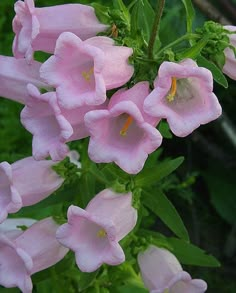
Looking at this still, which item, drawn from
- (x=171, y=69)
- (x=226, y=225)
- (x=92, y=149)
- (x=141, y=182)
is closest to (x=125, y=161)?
(x=92, y=149)

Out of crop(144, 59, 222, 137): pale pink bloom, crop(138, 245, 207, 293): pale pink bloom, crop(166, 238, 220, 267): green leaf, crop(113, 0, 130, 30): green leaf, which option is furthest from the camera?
crop(166, 238, 220, 267): green leaf

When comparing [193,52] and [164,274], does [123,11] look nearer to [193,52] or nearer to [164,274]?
[193,52]

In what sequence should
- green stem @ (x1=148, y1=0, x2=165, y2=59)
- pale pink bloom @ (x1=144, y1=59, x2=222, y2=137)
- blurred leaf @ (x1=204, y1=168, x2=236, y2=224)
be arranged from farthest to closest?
1. blurred leaf @ (x1=204, y1=168, x2=236, y2=224)
2. green stem @ (x1=148, y1=0, x2=165, y2=59)
3. pale pink bloom @ (x1=144, y1=59, x2=222, y2=137)

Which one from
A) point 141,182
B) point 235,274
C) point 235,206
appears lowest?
point 235,274

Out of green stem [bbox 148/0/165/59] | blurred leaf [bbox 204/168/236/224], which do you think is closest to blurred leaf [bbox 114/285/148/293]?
green stem [bbox 148/0/165/59]

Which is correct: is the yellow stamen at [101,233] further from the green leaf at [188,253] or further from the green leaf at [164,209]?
the green leaf at [188,253]

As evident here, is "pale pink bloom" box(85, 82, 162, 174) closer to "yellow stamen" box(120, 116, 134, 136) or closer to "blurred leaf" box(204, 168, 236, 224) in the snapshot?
"yellow stamen" box(120, 116, 134, 136)

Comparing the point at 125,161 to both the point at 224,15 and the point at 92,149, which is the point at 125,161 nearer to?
the point at 92,149

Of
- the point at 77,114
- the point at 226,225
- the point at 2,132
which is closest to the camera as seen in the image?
the point at 77,114
